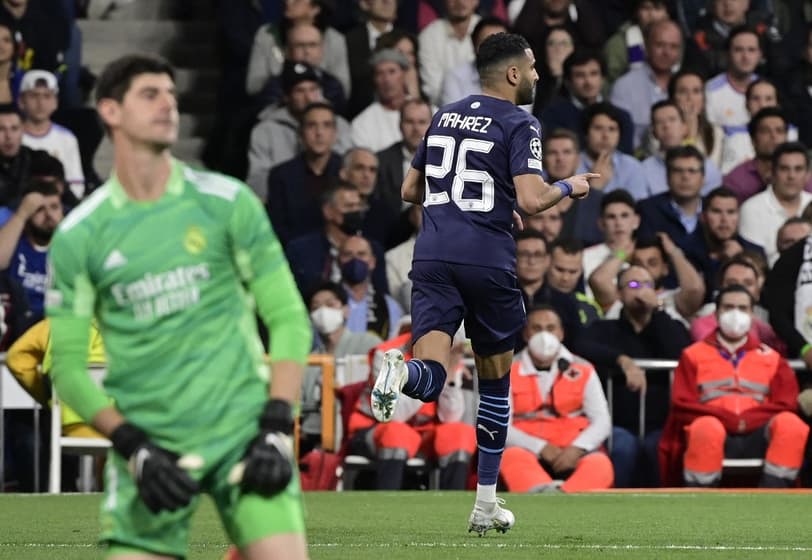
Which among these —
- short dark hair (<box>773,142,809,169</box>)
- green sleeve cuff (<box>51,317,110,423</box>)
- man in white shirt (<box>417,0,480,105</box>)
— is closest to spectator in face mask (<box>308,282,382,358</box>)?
man in white shirt (<box>417,0,480,105</box>)

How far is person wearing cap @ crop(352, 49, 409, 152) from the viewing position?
1625cm

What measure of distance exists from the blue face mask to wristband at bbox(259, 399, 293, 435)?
31.3ft

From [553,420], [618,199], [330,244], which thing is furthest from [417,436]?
[618,199]

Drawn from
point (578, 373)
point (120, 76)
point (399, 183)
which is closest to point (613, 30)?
point (399, 183)

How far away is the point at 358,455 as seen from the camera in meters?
13.3

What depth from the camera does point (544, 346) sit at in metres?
13.2


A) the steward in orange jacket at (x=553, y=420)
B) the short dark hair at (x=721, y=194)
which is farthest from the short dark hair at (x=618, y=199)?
the steward in orange jacket at (x=553, y=420)

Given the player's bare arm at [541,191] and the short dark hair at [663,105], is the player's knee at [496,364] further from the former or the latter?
the short dark hair at [663,105]

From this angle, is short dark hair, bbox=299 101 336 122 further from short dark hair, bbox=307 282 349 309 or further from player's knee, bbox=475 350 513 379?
player's knee, bbox=475 350 513 379

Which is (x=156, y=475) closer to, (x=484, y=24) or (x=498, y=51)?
(x=498, y=51)

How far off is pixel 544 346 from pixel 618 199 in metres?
2.16

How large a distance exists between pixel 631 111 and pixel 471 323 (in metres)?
8.12

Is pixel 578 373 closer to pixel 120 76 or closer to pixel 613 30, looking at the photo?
pixel 613 30

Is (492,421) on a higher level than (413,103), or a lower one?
lower
